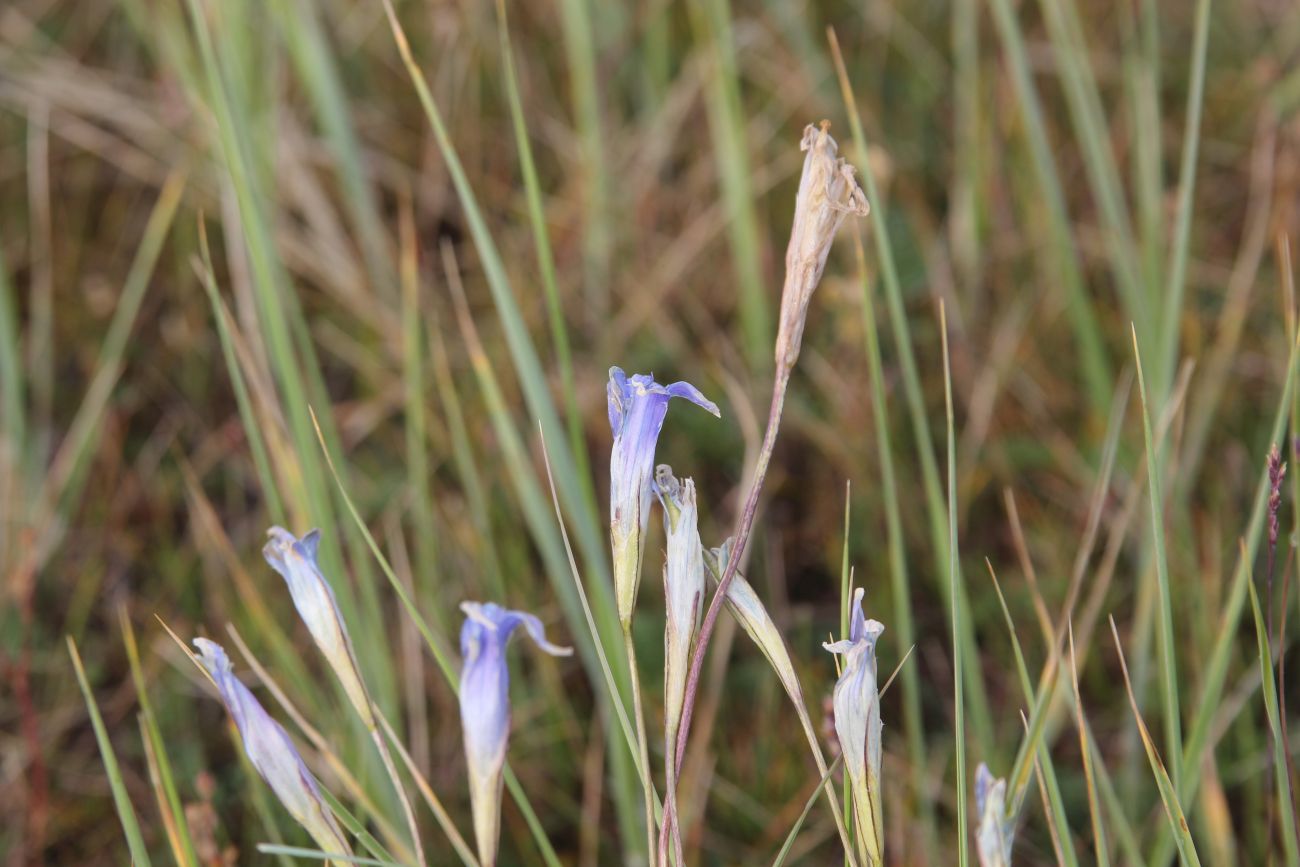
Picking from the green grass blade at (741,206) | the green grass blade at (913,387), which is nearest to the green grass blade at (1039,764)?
the green grass blade at (913,387)

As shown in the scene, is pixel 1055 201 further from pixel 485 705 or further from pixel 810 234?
pixel 485 705

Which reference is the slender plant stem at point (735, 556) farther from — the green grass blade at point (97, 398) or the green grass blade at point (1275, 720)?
the green grass blade at point (97, 398)

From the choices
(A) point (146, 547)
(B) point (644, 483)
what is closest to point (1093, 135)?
(B) point (644, 483)

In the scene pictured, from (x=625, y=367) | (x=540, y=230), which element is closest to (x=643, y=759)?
(x=540, y=230)

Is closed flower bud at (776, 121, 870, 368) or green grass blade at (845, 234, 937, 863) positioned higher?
closed flower bud at (776, 121, 870, 368)

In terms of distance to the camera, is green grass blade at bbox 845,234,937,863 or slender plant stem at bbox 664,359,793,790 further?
green grass blade at bbox 845,234,937,863

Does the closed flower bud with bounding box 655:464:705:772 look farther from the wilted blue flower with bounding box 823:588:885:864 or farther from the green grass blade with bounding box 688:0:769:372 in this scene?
the green grass blade with bounding box 688:0:769:372

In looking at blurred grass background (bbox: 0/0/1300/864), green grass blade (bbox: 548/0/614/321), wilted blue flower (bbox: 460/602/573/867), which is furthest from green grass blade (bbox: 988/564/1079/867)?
green grass blade (bbox: 548/0/614/321)
